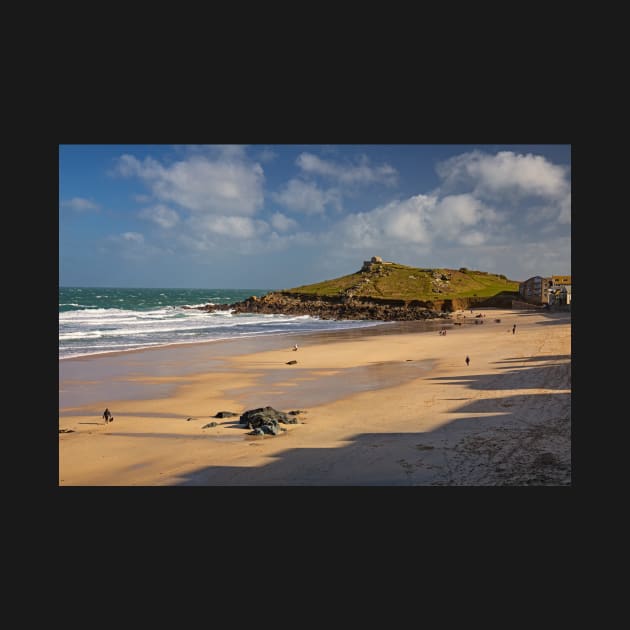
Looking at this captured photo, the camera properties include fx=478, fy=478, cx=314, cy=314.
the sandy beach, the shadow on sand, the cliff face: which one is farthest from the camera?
the cliff face

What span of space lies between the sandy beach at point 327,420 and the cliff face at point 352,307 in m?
33.9

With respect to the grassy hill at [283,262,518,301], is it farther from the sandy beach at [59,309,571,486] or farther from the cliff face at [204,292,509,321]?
the sandy beach at [59,309,571,486]

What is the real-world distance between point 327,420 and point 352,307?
2128 inches

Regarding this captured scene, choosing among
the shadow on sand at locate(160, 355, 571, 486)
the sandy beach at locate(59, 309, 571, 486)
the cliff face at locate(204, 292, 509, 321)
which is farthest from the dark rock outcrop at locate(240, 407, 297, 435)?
the cliff face at locate(204, 292, 509, 321)

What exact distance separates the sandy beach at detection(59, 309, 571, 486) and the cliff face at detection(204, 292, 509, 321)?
111ft

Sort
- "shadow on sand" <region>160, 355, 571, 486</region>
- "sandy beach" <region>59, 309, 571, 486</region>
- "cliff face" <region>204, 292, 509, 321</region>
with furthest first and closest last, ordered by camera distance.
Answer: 1. "cliff face" <region>204, 292, 509, 321</region>
2. "sandy beach" <region>59, 309, 571, 486</region>
3. "shadow on sand" <region>160, 355, 571, 486</region>

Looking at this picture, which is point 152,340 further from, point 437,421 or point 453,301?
point 453,301

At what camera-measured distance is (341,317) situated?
62.2 m

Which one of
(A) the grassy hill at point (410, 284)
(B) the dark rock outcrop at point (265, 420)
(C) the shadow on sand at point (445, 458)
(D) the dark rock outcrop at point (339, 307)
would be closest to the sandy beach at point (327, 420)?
(C) the shadow on sand at point (445, 458)

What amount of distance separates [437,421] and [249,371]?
39.1ft

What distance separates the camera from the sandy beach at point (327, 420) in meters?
9.09

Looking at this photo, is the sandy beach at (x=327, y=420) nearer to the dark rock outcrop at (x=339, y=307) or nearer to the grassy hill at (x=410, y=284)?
the dark rock outcrop at (x=339, y=307)

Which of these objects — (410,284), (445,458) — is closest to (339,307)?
(410,284)

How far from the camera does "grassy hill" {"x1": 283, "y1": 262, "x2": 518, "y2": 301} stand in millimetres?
76375
